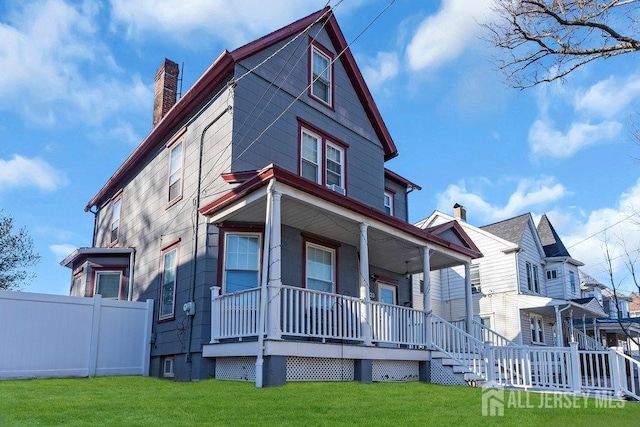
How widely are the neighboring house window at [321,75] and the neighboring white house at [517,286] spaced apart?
1193 centimetres

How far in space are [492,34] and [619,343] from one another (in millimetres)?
32950

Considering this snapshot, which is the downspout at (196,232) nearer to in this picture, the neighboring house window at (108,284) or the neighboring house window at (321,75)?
the neighboring house window at (321,75)

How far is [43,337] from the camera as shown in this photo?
11062 millimetres

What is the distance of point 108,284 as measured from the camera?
50.8 feet

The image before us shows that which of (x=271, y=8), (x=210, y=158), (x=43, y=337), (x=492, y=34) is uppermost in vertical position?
(x=271, y=8)

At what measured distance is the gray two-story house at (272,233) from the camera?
9969 millimetres

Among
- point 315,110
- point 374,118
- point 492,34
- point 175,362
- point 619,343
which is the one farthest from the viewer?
point 619,343

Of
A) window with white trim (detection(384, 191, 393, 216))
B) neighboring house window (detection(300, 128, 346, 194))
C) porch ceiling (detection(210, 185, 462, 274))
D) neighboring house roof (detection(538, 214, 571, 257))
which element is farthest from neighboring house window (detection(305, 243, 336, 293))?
neighboring house roof (detection(538, 214, 571, 257))

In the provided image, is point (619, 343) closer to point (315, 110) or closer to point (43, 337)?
point (315, 110)

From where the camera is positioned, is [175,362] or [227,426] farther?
[175,362]

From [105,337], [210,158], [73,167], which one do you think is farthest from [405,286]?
[73,167]

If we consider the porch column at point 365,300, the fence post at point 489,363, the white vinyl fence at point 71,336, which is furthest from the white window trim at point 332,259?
the white vinyl fence at point 71,336

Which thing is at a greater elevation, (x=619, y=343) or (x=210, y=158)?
(x=210, y=158)

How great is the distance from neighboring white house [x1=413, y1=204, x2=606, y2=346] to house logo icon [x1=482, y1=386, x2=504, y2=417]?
15.1 m
